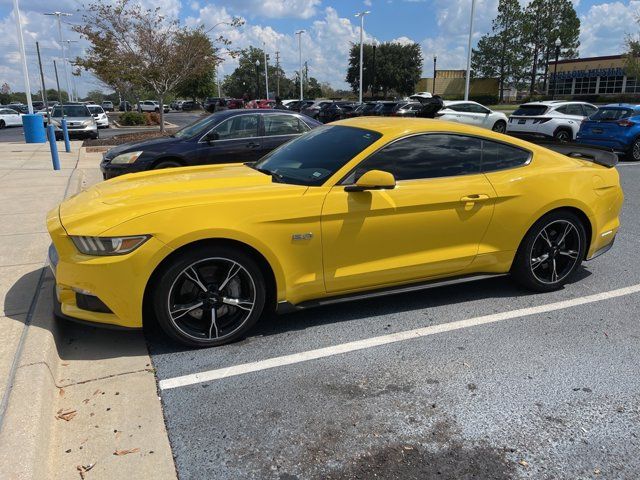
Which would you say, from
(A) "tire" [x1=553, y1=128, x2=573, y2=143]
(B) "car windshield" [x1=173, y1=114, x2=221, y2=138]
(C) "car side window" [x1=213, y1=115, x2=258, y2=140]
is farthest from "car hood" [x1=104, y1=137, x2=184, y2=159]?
(A) "tire" [x1=553, y1=128, x2=573, y2=143]

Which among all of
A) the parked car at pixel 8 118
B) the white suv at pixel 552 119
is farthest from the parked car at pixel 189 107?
the white suv at pixel 552 119

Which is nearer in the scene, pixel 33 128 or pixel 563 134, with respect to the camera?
pixel 563 134

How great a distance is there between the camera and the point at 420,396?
3082 millimetres

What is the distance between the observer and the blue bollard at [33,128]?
791 inches

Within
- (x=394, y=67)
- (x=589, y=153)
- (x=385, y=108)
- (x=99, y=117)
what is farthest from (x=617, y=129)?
(x=394, y=67)

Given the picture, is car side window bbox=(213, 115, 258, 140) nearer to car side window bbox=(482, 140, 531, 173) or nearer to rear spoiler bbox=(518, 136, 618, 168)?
rear spoiler bbox=(518, 136, 618, 168)

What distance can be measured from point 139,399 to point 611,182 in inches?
173

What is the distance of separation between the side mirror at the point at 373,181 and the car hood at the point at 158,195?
0.38 metres

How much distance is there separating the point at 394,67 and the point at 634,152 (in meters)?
71.3

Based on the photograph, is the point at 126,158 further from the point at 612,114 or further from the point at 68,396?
the point at 612,114

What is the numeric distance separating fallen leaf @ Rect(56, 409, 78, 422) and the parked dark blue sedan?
6.25 meters

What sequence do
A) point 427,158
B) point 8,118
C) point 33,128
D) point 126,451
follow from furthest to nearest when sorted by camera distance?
point 8,118
point 33,128
point 427,158
point 126,451

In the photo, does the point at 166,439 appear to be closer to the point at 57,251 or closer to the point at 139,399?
the point at 139,399

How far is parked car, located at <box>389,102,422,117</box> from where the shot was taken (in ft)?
79.9
